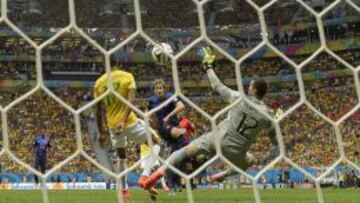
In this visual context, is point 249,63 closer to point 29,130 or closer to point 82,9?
point 82,9

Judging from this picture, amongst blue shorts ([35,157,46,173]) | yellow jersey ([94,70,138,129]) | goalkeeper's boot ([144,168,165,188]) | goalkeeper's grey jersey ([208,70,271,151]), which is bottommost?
blue shorts ([35,157,46,173])

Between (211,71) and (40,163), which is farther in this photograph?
(40,163)

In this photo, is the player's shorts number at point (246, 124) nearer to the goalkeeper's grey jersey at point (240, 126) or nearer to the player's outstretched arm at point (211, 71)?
the goalkeeper's grey jersey at point (240, 126)

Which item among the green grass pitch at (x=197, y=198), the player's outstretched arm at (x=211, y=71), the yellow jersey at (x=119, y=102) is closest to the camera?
the player's outstretched arm at (x=211, y=71)

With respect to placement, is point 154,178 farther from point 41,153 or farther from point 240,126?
point 41,153

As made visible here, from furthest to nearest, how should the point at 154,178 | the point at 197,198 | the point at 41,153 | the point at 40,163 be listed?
the point at 41,153 < the point at 40,163 < the point at 197,198 < the point at 154,178

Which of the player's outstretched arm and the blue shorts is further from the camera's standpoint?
the blue shorts

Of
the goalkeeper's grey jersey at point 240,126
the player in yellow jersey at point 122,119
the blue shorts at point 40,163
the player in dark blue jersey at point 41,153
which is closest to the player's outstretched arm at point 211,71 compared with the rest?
the goalkeeper's grey jersey at point 240,126

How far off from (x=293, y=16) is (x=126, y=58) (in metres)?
6.32

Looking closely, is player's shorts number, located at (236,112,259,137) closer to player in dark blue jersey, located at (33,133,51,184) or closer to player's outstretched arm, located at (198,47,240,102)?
player's outstretched arm, located at (198,47,240,102)

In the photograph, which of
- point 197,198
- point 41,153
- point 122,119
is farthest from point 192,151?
point 41,153

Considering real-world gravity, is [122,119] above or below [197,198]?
above

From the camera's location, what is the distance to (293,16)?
79.8 ft

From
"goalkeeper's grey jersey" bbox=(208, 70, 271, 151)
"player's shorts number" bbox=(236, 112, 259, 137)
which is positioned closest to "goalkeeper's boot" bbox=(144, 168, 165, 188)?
"goalkeeper's grey jersey" bbox=(208, 70, 271, 151)
